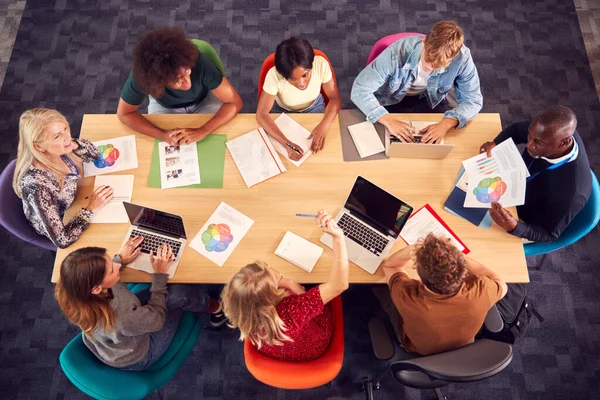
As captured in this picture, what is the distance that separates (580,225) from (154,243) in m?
2.07

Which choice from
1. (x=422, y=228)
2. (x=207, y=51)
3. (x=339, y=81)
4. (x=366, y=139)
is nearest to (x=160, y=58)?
(x=207, y=51)

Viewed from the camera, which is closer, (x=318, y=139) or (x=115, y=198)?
(x=115, y=198)

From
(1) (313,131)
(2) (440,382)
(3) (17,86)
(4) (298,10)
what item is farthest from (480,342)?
(3) (17,86)

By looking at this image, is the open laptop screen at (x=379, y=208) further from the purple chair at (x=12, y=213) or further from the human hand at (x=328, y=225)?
the purple chair at (x=12, y=213)

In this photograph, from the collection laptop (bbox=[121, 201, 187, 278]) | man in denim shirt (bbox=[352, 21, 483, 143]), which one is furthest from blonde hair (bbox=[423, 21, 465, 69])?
laptop (bbox=[121, 201, 187, 278])

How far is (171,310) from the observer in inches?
83.6

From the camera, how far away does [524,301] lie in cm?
217

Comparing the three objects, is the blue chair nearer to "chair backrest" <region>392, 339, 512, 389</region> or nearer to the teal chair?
"chair backrest" <region>392, 339, 512, 389</region>

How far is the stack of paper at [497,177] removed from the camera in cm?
197

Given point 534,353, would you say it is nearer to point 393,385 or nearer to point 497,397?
point 497,397

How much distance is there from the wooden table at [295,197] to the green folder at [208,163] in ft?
0.10

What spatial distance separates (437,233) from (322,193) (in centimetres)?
59

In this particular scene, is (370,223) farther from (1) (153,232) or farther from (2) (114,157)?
(2) (114,157)

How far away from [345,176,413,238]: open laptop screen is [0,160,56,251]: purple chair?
155 cm
